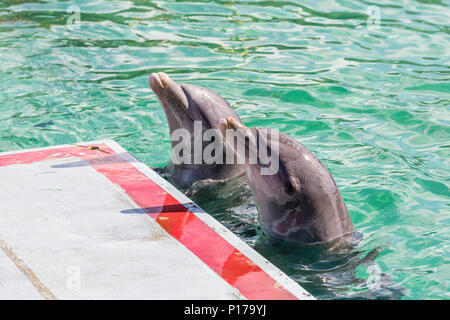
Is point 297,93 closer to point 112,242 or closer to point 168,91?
point 168,91

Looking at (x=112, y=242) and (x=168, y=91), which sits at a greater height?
(x=168, y=91)

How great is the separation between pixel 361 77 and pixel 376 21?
247cm

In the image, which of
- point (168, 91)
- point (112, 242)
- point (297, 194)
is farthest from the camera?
point (168, 91)

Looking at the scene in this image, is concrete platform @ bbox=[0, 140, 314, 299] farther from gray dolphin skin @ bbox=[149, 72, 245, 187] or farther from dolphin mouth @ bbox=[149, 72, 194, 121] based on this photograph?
dolphin mouth @ bbox=[149, 72, 194, 121]

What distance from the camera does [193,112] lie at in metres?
5.16

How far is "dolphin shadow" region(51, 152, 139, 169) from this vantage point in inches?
198

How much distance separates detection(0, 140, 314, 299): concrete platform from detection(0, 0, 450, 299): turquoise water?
0.54 m

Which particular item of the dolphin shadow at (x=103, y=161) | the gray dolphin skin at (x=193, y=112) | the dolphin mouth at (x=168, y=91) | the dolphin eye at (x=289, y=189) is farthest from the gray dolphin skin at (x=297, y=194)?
the dolphin shadow at (x=103, y=161)

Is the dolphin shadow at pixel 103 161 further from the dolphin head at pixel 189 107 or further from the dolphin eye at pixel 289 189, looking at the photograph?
the dolphin eye at pixel 289 189

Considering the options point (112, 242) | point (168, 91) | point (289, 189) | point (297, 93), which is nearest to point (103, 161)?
point (168, 91)

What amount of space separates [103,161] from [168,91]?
0.71 m

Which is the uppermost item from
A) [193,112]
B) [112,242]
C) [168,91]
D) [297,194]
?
[168,91]

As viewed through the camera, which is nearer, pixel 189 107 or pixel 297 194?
pixel 297 194
